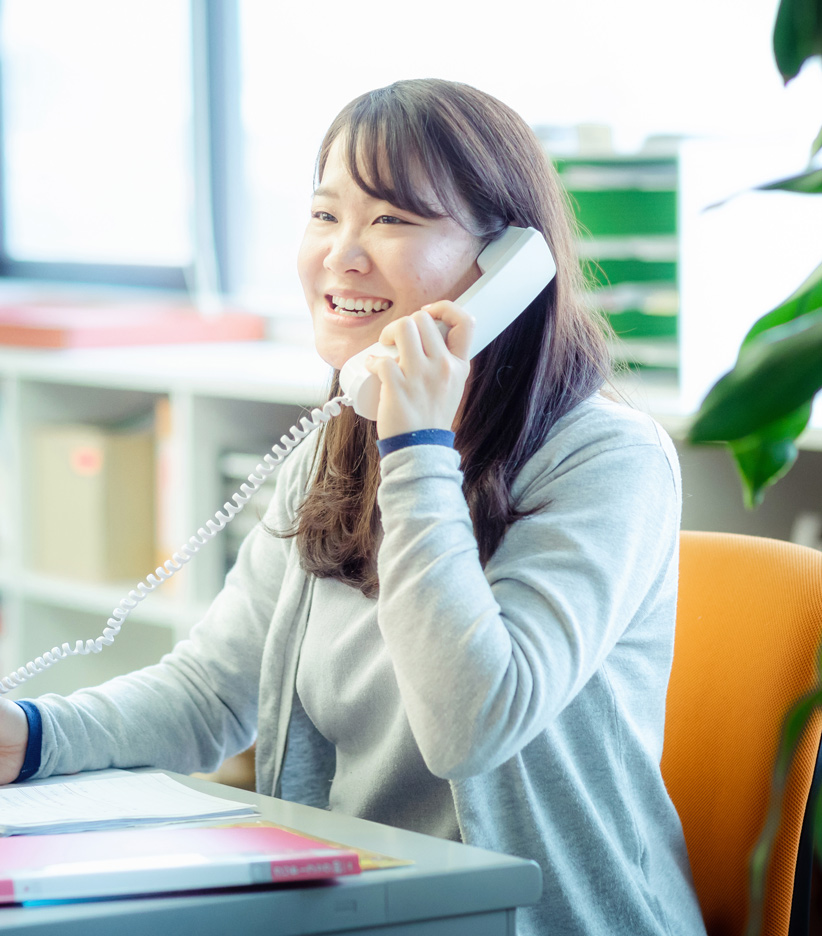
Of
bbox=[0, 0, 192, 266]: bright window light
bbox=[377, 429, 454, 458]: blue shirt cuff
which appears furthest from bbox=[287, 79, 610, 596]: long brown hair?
bbox=[0, 0, 192, 266]: bright window light

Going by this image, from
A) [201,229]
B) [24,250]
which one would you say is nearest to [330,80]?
[201,229]

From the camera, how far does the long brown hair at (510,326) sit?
1223 millimetres

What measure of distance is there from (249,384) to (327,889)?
1.52 m

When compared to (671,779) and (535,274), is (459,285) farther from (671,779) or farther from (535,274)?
(671,779)

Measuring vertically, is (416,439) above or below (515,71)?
below

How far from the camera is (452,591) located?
1005mm

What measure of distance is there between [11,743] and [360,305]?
1.75 feet

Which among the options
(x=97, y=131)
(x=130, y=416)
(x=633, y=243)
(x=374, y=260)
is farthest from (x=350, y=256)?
(x=97, y=131)

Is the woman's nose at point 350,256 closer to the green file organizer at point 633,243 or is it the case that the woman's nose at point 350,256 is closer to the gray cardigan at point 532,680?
the gray cardigan at point 532,680

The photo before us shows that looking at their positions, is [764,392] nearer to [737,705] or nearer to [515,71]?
[737,705]

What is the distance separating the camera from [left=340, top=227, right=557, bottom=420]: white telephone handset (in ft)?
3.98

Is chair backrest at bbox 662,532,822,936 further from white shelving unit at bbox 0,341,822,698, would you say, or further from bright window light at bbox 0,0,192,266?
bright window light at bbox 0,0,192,266

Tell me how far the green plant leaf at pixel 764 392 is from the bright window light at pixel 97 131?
287 cm

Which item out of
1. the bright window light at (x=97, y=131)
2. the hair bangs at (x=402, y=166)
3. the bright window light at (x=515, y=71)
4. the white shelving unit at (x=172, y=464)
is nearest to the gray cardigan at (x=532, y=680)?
the hair bangs at (x=402, y=166)
